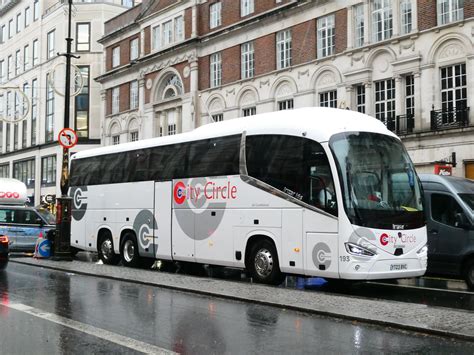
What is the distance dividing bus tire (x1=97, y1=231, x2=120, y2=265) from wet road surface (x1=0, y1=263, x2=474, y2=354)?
21.2 feet

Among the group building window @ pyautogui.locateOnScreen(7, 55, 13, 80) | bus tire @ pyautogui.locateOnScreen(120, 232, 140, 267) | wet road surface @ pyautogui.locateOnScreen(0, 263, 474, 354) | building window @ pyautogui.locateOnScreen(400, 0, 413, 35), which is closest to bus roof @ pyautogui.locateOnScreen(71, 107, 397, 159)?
wet road surface @ pyautogui.locateOnScreen(0, 263, 474, 354)

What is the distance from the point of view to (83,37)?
179 ft

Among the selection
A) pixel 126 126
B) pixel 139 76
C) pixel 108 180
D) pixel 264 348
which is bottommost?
pixel 264 348

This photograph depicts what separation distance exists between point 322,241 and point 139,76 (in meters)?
33.7

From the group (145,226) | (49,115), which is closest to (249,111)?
(145,226)

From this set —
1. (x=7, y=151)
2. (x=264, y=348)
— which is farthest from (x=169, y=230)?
(x=7, y=151)

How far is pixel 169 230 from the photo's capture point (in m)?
15.6

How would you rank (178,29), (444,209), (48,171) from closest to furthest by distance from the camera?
(444,209), (178,29), (48,171)

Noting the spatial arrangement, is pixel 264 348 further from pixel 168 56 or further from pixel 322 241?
pixel 168 56

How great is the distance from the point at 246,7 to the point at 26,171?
35092 mm

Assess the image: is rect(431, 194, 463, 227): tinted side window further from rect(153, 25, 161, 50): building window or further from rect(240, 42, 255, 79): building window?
rect(153, 25, 161, 50): building window

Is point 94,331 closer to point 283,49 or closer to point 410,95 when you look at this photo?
point 410,95

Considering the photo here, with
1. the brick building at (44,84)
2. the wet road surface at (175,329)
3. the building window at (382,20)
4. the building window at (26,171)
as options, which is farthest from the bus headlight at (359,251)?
the building window at (26,171)

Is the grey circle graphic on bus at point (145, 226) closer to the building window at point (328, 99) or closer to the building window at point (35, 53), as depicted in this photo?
the building window at point (328, 99)
